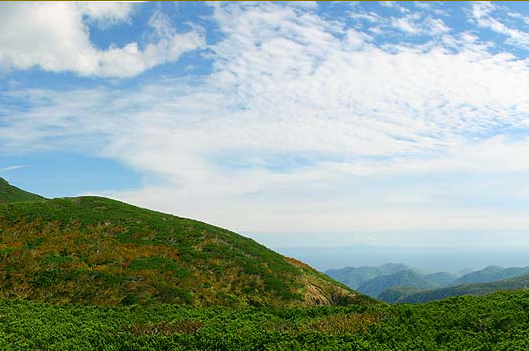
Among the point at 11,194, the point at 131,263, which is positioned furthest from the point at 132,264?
the point at 11,194

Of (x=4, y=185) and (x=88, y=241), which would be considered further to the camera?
(x=4, y=185)

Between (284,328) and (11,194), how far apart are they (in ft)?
319

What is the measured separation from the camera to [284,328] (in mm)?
19359

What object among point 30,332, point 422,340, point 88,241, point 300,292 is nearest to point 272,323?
point 422,340

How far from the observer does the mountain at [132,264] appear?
29312mm

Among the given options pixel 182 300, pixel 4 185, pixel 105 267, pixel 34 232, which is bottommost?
pixel 182 300

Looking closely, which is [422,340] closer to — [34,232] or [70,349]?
[70,349]

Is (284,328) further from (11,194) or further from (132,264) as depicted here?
(11,194)

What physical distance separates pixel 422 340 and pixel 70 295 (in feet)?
82.1

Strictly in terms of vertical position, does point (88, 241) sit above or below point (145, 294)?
above

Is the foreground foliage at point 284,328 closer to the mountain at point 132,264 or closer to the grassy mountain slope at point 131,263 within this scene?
the grassy mountain slope at point 131,263

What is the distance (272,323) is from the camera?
67.4 ft

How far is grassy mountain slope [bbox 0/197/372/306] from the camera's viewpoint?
2936 cm

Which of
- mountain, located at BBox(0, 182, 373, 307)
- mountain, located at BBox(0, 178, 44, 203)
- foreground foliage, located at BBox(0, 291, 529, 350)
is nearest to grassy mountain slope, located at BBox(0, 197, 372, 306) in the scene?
mountain, located at BBox(0, 182, 373, 307)
